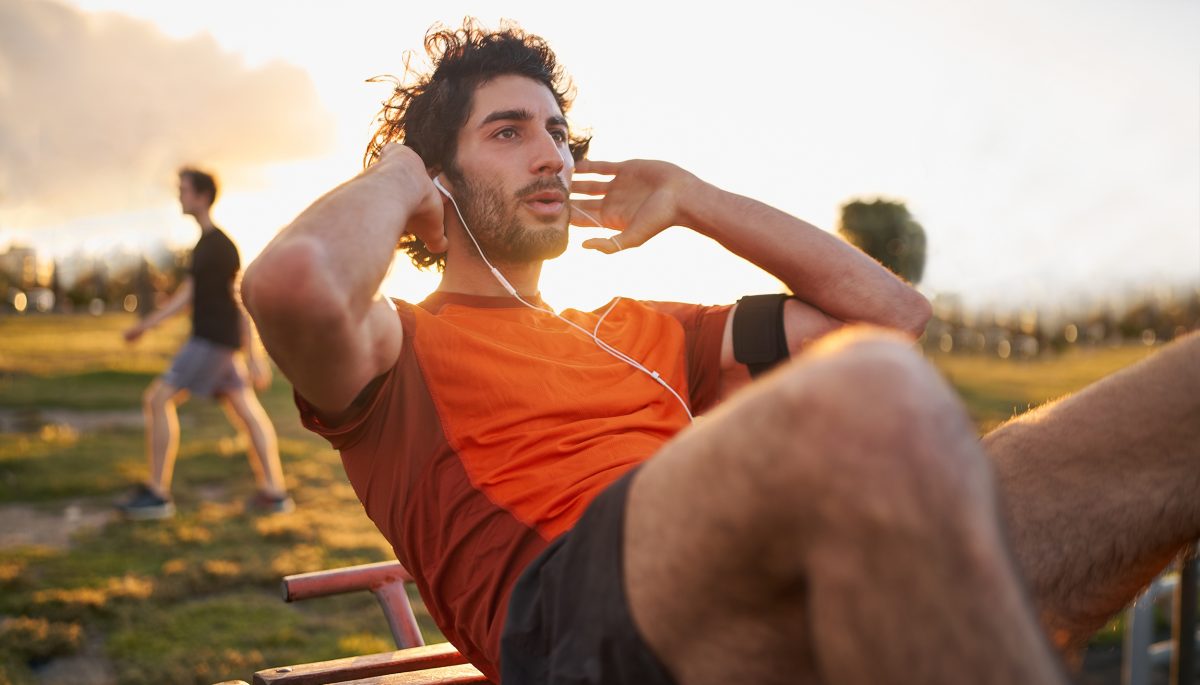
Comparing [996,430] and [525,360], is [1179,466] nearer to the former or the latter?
[996,430]

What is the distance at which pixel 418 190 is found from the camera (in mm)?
2223

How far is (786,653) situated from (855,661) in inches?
9.9

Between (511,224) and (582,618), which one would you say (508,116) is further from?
(582,618)

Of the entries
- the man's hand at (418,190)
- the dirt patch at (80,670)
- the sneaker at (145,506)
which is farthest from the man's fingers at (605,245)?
the sneaker at (145,506)

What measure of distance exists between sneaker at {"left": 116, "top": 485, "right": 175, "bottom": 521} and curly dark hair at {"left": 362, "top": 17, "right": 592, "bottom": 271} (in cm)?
414

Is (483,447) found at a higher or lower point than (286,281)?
lower

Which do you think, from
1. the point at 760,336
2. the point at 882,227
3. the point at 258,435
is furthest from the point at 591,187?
the point at 882,227

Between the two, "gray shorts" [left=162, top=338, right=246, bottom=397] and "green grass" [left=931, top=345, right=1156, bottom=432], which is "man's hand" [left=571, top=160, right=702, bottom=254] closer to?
"gray shorts" [left=162, top=338, right=246, bottom=397]

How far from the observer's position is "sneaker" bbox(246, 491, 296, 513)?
6789mm

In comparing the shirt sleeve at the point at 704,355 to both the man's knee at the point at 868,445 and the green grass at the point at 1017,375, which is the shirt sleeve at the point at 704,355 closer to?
the man's knee at the point at 868,445

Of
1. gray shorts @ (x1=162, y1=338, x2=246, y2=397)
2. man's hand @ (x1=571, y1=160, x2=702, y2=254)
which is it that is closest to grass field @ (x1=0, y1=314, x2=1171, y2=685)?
gray shorts @ (x1=162, y1=338, x2=246, y2=397)

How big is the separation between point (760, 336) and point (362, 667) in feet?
4.73

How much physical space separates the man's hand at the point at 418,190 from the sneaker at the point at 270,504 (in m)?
4.98

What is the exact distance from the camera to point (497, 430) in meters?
2.22
